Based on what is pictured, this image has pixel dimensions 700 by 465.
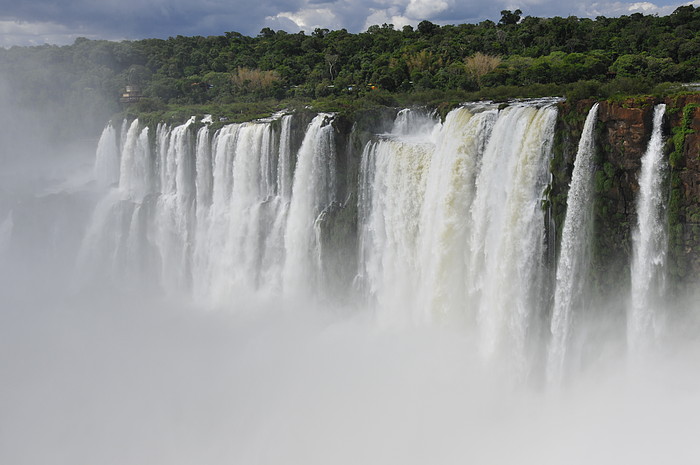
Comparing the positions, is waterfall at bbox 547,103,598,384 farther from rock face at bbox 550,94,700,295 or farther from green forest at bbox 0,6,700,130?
green forest at bbox 0,6,700,130

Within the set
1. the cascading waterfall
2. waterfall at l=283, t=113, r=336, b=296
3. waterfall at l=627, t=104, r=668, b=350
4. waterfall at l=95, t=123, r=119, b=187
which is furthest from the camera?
waterfall at l=95, t=123, r=119, b=187

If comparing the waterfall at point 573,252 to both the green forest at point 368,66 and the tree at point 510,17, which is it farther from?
the tree at point 510,17

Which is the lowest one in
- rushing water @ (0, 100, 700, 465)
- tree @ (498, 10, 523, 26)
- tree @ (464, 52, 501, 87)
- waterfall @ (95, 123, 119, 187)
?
rushing water @ (0, 100, 700, 465)

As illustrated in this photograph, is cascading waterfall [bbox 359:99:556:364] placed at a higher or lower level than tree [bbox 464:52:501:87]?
lower

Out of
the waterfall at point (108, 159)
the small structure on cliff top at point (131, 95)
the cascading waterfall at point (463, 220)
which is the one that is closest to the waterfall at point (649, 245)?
the cascading waterfall at point (463, 220)

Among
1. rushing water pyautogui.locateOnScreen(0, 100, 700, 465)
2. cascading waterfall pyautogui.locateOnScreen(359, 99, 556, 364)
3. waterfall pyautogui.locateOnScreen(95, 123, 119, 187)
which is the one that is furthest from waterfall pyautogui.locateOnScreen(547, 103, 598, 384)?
waterfall pyautogui.locateOnScreen(95, 123, 119, 187)
